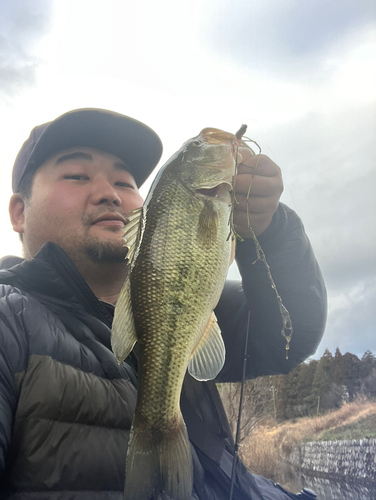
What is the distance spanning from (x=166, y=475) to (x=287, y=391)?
4337 cm

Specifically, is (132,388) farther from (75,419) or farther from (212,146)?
(212,146)

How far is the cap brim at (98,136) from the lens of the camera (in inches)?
104

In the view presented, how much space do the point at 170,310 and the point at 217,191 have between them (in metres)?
0.57

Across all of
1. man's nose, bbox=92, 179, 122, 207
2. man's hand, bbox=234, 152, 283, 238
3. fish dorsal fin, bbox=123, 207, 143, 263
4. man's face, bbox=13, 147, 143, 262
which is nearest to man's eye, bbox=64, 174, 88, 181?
man's face, bbox=13, 147, 143, 262

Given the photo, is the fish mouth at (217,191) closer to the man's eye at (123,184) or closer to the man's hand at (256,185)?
the man's hand at (256,185)

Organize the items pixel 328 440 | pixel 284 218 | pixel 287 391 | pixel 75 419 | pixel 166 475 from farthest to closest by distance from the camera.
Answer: pixel 287 391 → pixel 328 440 → pixel 284 218 → pixel 75 419 → pixel 166 475

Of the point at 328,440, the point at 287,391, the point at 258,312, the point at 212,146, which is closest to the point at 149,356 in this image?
the point at 212,146

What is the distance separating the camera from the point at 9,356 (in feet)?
4.89

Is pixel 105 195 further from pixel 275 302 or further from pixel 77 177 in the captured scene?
pixel 275 302

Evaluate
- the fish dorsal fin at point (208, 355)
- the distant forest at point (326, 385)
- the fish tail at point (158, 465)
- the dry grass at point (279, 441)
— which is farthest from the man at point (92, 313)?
the distant forest at point (326, 385)

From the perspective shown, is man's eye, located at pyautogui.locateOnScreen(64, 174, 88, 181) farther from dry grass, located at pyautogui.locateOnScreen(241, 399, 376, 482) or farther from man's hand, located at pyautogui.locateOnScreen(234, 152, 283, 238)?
dry grass, located at pyautogui.locateOnScreen(241, 399, 376, 482)

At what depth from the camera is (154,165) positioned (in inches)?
125

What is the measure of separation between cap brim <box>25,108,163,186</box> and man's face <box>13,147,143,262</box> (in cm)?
6

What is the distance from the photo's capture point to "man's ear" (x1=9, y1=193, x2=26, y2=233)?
2898mm
